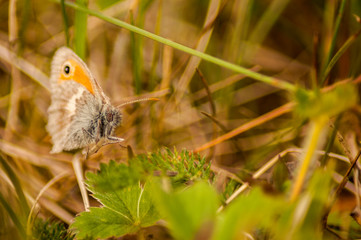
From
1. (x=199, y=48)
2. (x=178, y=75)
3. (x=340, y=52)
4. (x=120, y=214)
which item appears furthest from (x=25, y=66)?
(x=340, y=52)

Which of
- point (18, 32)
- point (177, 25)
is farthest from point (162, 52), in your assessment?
point (18, 32)

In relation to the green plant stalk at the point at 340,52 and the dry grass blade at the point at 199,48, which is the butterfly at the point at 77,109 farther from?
the green plant stalk at the point at 340,52

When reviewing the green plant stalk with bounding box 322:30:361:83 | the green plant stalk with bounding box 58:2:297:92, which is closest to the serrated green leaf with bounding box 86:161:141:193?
the green plant stalk with bounding box 58:2:297:92

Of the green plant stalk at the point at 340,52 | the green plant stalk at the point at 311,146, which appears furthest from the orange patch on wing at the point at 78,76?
the green plant stalk at the point at 311,146

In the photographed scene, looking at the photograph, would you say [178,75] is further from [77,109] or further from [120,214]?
[120,214]

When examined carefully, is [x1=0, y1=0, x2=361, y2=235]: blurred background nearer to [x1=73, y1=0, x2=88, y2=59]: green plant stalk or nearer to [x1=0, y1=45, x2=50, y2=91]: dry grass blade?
[x1=0, y1=45, x2=50, y2=91]: dry grass blade

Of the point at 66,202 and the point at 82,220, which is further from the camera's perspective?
the point at 66,202

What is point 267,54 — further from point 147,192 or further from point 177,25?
point 147,192
